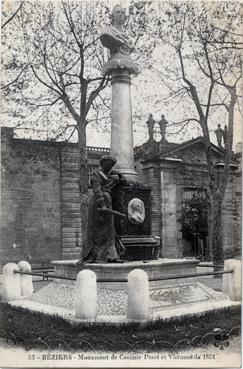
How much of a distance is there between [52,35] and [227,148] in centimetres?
623

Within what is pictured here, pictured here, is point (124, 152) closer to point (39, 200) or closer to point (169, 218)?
point (39, 200)

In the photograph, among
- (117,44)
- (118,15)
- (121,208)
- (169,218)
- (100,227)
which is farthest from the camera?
(169,218)

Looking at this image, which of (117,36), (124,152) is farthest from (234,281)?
(117,36)

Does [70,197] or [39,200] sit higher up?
[70,197]

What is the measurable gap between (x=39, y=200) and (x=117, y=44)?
9.29m

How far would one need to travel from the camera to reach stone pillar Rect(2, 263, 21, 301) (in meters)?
9.12

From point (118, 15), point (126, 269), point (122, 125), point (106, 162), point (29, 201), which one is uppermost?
point (118, 15)

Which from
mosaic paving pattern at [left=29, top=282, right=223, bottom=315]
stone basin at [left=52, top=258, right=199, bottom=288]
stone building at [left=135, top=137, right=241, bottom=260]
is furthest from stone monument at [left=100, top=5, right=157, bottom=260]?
stone building at [left=135, top=137, right=241, bottom=260]

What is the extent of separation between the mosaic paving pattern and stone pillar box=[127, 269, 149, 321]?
1.83 feet

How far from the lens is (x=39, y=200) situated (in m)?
18.3

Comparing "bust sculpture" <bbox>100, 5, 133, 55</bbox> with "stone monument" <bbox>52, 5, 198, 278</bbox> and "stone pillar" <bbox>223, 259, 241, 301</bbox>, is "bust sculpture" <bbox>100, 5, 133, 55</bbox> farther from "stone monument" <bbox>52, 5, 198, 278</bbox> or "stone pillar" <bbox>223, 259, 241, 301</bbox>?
"stone pillar" <bbox>223, 259, 241, 301</bbox>

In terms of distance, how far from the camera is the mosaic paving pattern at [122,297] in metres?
7.62

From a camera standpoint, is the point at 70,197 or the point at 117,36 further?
the point at 70,197

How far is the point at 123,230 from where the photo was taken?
9477mm
